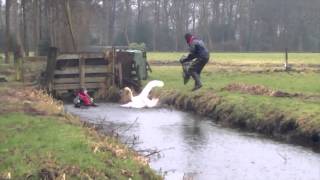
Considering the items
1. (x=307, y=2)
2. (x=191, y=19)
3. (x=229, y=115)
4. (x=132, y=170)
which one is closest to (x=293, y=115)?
(x=229, y=115)

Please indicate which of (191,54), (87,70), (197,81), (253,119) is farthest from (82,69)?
(253,119)

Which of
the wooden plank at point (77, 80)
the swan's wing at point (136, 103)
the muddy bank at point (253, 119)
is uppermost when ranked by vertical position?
the wooden plank at point (77, 80)

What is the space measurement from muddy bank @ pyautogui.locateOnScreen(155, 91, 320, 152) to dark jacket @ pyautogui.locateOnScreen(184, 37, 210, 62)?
1.73 m

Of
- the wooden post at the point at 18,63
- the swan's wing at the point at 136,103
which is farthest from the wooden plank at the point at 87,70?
the swan's wing at the point at 136,103

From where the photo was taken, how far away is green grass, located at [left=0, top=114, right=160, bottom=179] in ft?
35.7

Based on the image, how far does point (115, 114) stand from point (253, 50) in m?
88.5

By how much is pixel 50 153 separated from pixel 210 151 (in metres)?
5.95

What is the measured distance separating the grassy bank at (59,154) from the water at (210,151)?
1.43m

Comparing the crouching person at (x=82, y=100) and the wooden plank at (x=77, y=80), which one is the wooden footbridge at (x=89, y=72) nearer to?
the wooden plank at (x=77, y=80)

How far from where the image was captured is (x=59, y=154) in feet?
38.4

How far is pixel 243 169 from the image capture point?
14375mm

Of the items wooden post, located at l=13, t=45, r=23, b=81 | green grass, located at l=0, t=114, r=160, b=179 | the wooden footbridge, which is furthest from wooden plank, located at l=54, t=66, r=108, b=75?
green grass, located at l=0, t=114, r=160, b=179

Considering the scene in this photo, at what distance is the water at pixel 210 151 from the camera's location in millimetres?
13953

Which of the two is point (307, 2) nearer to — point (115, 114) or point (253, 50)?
point (253, 50)
